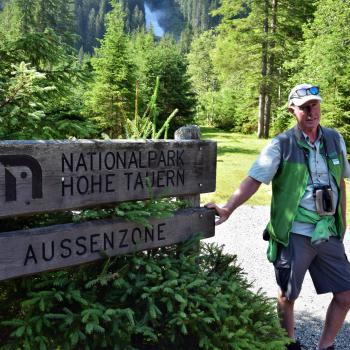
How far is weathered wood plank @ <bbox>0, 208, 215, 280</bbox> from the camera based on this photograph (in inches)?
97.7

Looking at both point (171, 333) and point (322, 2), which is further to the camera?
point (322, 2)

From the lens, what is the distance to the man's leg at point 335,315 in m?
3.34

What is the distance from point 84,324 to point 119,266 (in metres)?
0.44

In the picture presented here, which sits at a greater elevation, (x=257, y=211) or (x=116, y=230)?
(x=116, y=230)

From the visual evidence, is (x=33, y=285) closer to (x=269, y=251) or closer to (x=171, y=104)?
(x=269, y=251)

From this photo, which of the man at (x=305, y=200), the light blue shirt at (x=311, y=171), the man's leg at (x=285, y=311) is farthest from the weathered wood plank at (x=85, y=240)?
the man's leg at (x=285, y=311)

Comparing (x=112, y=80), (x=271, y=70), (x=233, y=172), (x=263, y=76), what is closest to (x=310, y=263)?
(x=233, y=172)

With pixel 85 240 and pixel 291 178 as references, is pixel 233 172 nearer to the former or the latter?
pixel 291 178

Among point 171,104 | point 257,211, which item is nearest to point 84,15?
point 171,104

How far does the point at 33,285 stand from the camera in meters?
2.84

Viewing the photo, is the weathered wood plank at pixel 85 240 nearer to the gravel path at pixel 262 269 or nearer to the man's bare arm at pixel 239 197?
the man's bare arm at pixel 239 197

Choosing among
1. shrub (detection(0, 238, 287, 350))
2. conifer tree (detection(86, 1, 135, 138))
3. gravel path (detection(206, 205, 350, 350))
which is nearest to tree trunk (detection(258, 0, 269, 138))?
conifer tree (detection(86, 1, 135, 138))

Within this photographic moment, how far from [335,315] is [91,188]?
2065 mm

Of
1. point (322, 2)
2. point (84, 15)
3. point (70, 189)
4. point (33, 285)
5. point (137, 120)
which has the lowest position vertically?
point (33, 285)
